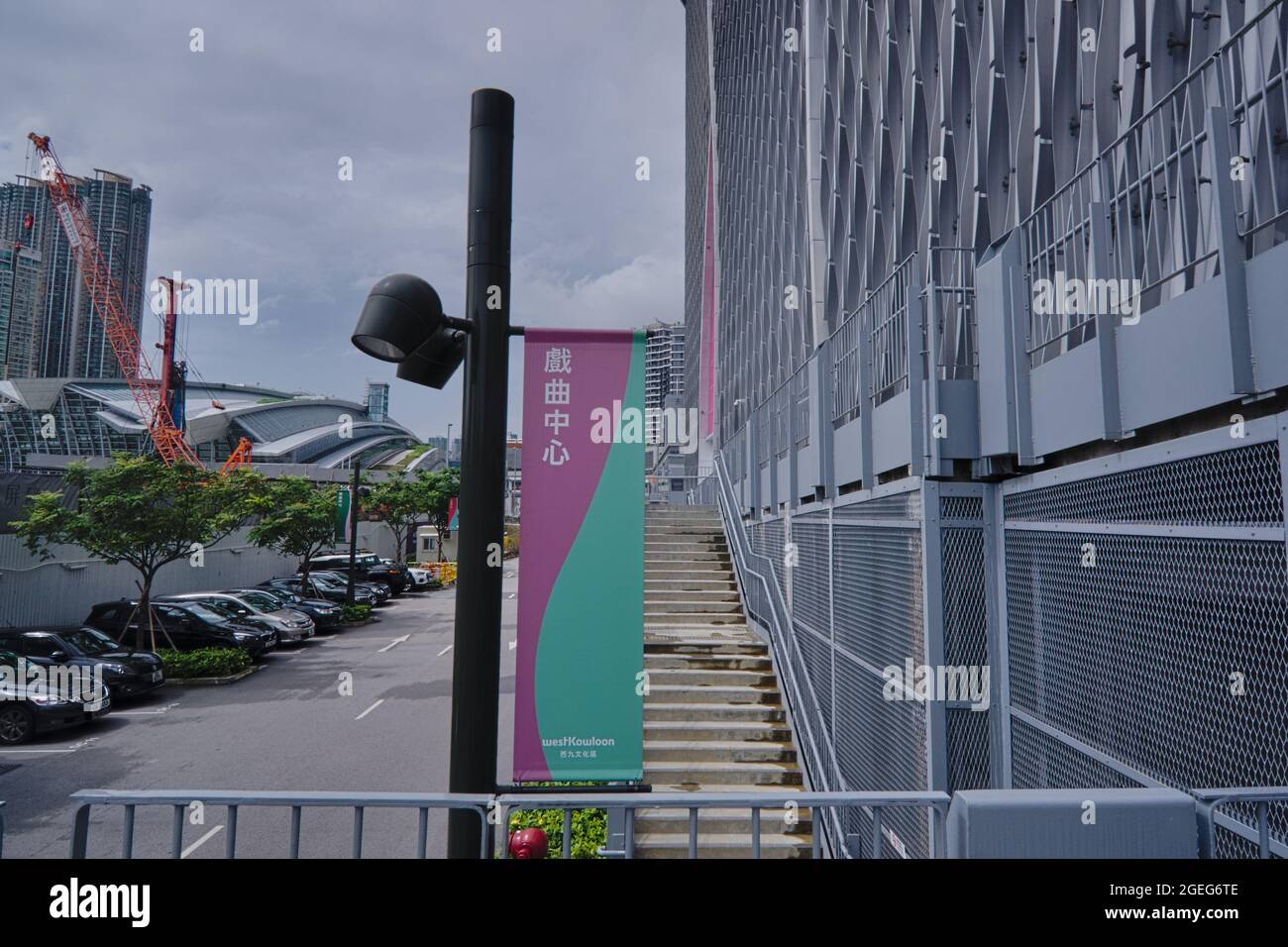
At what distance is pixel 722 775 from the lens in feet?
31.0

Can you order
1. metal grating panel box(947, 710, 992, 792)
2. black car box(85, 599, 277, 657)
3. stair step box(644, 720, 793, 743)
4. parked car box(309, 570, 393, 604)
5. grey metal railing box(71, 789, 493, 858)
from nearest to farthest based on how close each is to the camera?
grey metal railing box(71, 789, 493, 858) < metal grating panel box(947, 710, 992, 792) < stair step box(644, 720, 793, 743) < black car box(85, 599, 277, 657) < parked car box(309, 570, 393, 604)

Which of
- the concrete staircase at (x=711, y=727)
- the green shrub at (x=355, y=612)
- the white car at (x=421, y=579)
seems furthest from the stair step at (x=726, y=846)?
the white car at (x=421, y=579)

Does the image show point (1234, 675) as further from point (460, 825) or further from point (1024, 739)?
point (460, 825)

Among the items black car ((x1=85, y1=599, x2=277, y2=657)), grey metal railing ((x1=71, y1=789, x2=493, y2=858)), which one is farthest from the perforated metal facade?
black car ((x1=85, y1=599, x2=277, y2=657))

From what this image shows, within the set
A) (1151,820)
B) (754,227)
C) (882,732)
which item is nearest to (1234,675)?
(1151,820)

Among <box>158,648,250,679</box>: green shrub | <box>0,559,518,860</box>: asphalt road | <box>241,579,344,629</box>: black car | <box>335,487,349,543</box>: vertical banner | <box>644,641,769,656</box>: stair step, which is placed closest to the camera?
<box>0,559,518,860</box>: asphalt road

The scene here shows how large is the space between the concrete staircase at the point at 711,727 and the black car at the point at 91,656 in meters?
11.2

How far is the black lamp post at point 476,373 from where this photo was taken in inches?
130

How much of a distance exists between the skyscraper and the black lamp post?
90018mm

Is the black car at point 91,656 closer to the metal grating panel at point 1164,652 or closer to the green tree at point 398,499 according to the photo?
the metal grating panel at point 1164,652

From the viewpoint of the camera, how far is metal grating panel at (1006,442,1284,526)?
10.3 feet

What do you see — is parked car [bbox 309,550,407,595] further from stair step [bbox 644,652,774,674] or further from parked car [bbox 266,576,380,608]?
stair step [bbox 644,652,774,674]

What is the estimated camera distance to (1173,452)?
3.69 m

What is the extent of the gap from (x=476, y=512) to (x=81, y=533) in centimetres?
2187
